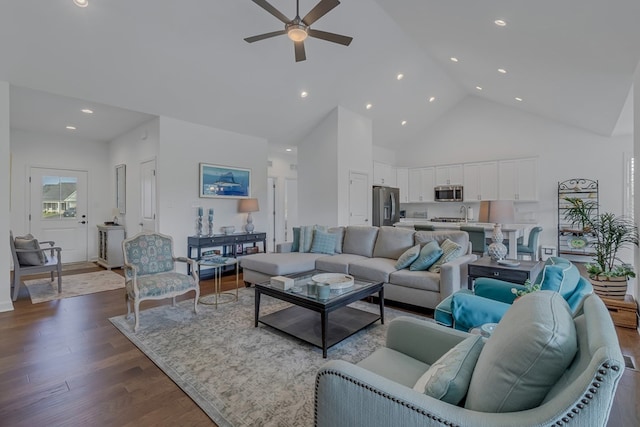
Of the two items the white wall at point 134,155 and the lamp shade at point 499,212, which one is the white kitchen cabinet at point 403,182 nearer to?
the lamp shade at point 499,212

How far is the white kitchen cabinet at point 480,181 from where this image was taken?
7.36 metres

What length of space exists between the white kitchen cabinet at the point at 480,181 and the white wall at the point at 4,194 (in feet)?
27.7

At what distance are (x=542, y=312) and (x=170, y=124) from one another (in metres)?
5.60

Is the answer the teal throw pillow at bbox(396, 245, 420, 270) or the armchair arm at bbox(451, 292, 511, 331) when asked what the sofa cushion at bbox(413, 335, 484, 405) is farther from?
the teal throw pillow at bbox(396, 245, 420, 270)

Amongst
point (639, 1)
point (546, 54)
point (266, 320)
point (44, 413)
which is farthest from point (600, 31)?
point (44, 413)

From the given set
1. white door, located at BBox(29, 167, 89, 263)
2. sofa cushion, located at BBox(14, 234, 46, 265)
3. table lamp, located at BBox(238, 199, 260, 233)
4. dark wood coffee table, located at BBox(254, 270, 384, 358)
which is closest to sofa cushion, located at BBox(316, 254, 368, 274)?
dark wood coffee table, located at BBox(254, 270, 384, 358)

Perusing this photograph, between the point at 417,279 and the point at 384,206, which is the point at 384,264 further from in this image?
the point at 384,206

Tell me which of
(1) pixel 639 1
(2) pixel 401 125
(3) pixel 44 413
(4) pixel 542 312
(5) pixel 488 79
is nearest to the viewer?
(4) pixel 542 312

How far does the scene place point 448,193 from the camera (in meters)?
7.89

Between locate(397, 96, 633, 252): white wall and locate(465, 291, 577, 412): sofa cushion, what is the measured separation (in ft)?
24.2

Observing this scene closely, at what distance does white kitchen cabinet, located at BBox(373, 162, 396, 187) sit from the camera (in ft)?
25.9

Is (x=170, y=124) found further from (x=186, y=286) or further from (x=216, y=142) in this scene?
(x=186, y=286)

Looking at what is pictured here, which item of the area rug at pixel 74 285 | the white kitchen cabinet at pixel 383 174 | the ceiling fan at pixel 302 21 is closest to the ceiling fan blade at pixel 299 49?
the ceiling fan at pixel 302 21

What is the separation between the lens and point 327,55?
472 centimetres
